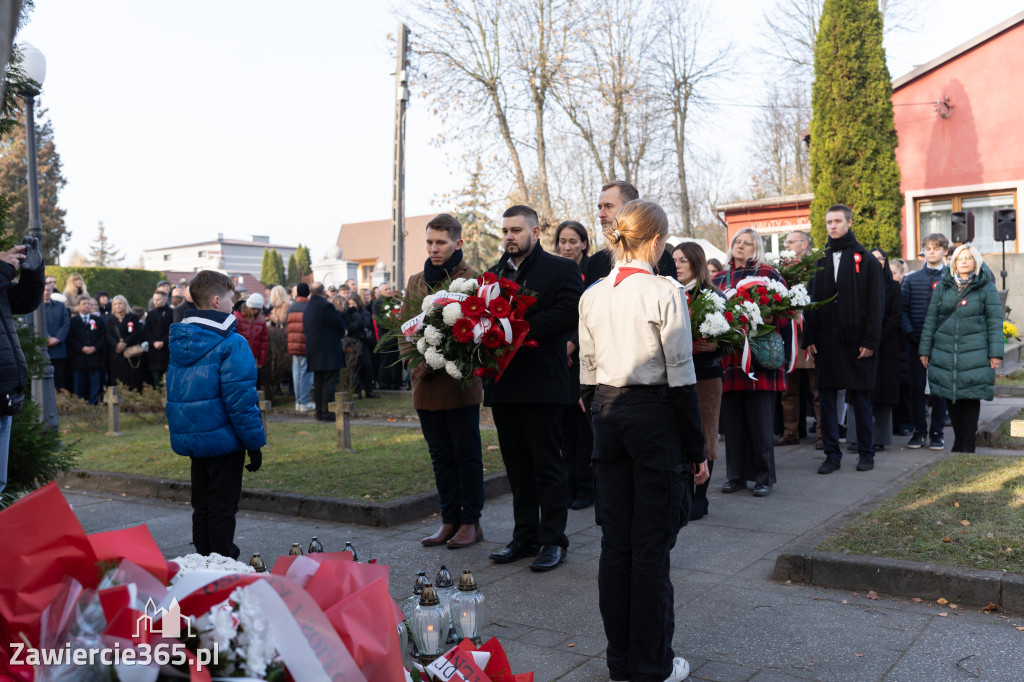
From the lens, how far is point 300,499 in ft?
24.8

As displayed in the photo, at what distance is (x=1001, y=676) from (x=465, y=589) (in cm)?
234

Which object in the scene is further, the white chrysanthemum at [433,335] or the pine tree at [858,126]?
the pine tree at [858,126]

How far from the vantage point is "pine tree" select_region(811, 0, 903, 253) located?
24062mm

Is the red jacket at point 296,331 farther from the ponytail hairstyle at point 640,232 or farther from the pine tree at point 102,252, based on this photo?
the pine tree at point 102,252

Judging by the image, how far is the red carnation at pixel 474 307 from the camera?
538 centimetres

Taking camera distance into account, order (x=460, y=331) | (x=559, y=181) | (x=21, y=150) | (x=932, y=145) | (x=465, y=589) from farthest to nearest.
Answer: (x=21, y=150), (x=559, y=181), (x=932, y=145), (x=460, y=331), (x=465, y=589)

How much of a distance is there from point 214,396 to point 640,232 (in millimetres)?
2855

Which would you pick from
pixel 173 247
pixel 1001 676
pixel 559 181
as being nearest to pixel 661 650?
pixel 1001 676

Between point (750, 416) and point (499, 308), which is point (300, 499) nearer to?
point (499, 308)

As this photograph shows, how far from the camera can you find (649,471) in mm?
3787

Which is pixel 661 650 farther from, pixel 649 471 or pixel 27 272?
pixel 27 272

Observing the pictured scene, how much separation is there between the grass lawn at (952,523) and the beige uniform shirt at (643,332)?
7.41 feet

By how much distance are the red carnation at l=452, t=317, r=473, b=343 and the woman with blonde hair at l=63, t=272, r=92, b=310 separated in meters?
13.8

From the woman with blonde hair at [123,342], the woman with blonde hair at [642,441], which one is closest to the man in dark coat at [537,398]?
the woman with blonde hair at [642,441]
